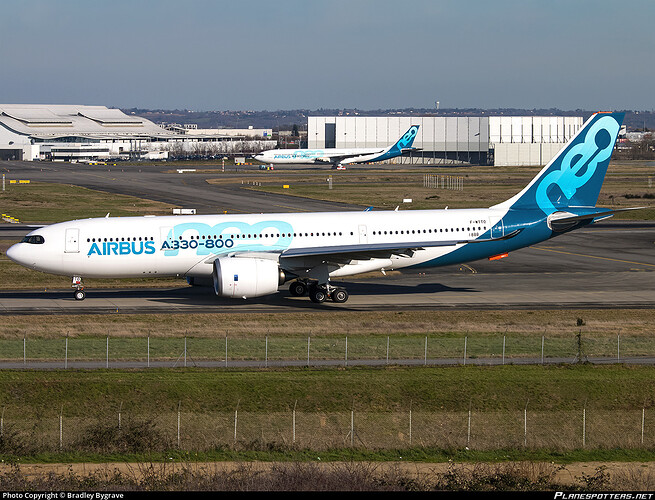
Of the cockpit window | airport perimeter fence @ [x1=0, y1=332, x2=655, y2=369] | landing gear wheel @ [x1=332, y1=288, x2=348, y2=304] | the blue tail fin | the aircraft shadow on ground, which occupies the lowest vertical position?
airport perimeter fence @ [x1=0, y1=332, x2=655, y2=369]

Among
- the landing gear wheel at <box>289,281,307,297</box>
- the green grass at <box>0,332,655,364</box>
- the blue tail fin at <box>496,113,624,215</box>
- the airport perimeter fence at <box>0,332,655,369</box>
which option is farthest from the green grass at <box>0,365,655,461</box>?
the blue tail fin at <box>496,113,624,215</box>

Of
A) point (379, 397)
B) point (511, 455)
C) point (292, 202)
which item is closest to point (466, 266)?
point (379, 397)

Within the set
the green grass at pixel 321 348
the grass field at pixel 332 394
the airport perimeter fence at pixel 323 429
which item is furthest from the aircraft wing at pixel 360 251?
the airport perimeter fence at pixel 323 429

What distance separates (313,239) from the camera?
49.1m

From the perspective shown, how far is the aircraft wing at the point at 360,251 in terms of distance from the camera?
154 feet

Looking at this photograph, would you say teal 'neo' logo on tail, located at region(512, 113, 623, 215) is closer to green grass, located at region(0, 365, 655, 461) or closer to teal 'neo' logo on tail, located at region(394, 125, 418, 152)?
green grass, located at region(0, 365, 655, 461)

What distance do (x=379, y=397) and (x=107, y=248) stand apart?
20567 mm

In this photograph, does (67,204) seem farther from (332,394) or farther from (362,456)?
(362,456)

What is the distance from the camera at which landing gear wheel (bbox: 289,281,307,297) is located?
5097 centimetres

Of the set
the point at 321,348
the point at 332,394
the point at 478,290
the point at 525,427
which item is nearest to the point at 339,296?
the point at 478,290

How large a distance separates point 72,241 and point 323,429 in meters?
22.4

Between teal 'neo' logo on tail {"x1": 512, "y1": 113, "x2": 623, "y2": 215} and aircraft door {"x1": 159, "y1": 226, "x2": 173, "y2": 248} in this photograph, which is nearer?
aircraft door {"x1": 159, "y1": 226, "x2": 173, "y2": 248}

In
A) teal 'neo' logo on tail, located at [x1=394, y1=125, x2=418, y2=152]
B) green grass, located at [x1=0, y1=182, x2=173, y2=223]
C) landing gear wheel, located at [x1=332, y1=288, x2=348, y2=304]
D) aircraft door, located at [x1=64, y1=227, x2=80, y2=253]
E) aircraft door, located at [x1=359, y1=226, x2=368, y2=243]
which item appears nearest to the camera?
aircraft door, located at [x1=64, y1=227, x2=80, y2=253]

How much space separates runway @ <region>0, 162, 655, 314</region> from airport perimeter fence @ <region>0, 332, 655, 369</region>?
7.86 metres
